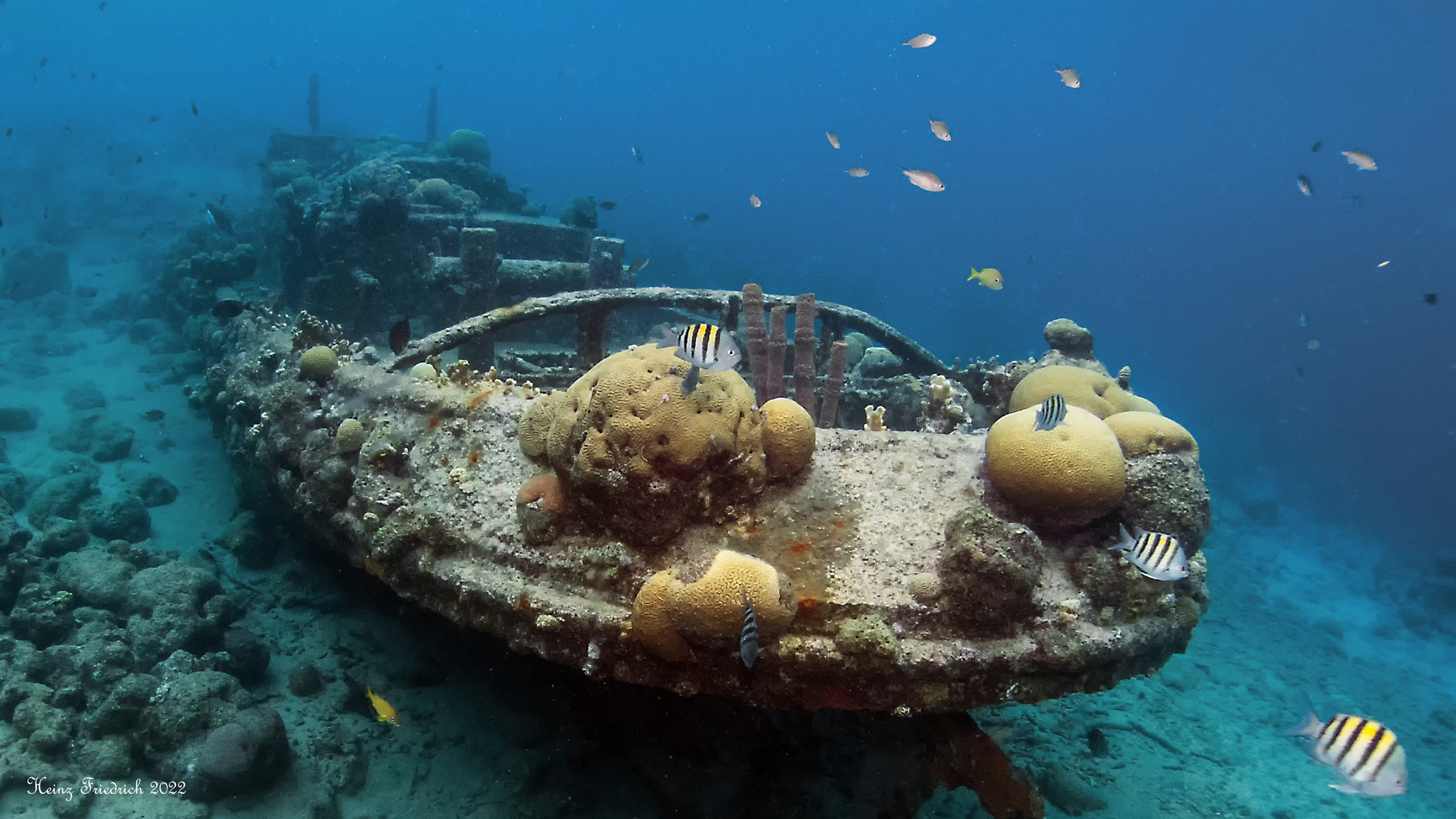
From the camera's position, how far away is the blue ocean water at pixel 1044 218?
33.4ft

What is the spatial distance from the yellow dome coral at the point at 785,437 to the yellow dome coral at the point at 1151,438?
250 cm

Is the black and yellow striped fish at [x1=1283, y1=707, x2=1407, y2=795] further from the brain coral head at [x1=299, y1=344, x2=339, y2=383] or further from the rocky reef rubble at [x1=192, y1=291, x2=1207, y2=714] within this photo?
the brain coral head at [x1=299, y1=344, x2=339, y2=383]

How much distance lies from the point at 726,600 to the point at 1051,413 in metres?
2.34

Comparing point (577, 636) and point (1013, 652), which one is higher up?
point (1013, 652)

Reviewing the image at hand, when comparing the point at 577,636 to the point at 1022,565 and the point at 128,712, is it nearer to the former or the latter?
the point at 1022,565

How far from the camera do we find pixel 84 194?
32281 mm

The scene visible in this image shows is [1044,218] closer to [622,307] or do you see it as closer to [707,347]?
[622,307]

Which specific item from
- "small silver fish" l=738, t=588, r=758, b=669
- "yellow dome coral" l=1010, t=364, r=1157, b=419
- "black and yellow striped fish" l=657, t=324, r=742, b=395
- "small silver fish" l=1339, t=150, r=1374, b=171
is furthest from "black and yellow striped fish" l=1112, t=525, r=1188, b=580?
"small silver fish" l=1339, t=150, r=1374, b=171

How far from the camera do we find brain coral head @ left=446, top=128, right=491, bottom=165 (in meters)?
23.2

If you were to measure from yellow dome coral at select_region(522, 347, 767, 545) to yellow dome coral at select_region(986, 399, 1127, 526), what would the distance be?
165 centimetres

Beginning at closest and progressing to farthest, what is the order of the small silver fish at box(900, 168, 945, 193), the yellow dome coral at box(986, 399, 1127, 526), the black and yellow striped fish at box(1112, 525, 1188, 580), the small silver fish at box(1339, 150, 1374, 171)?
the black and yellow striped fish at box(1112, 525, 1188, 580) < the yellow dome coral at box(986, 399, 1127, 526) < the small silver fish at box(900, 168, 945, 193) < the small silver fish at box(1339, 150, 1374, 171)

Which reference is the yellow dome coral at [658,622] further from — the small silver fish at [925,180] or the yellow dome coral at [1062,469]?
the small silver fish at [925,180]

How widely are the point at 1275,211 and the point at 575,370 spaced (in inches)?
5717

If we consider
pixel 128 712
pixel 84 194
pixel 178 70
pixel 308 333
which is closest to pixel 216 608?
pixel 128 712
